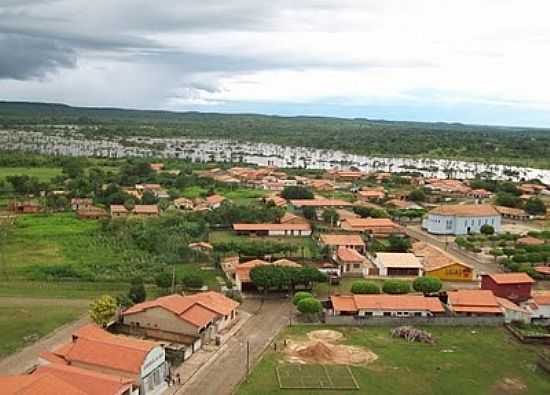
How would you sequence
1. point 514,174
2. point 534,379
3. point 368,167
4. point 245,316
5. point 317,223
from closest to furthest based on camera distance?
point 534,379 → point 245,316 → point 317,223 → point 514,174 → point 368,167

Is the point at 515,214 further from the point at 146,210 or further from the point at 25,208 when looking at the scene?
the point at 25,208

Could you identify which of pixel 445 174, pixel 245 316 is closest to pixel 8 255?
pixel 245 316

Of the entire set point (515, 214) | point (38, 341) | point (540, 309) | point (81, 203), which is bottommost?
point (38, 341)

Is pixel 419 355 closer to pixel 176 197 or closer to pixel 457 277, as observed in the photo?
pixel 457 277

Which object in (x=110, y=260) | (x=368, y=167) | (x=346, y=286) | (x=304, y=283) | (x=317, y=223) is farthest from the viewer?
(x=368, y=167)

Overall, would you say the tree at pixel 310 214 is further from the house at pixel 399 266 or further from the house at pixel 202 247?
the house at pixel 399 266

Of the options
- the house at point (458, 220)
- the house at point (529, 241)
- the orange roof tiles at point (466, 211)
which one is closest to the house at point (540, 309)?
the house at point (529, 241)

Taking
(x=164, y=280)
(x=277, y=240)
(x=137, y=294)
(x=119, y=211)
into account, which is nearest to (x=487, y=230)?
(x=277, y=240)
